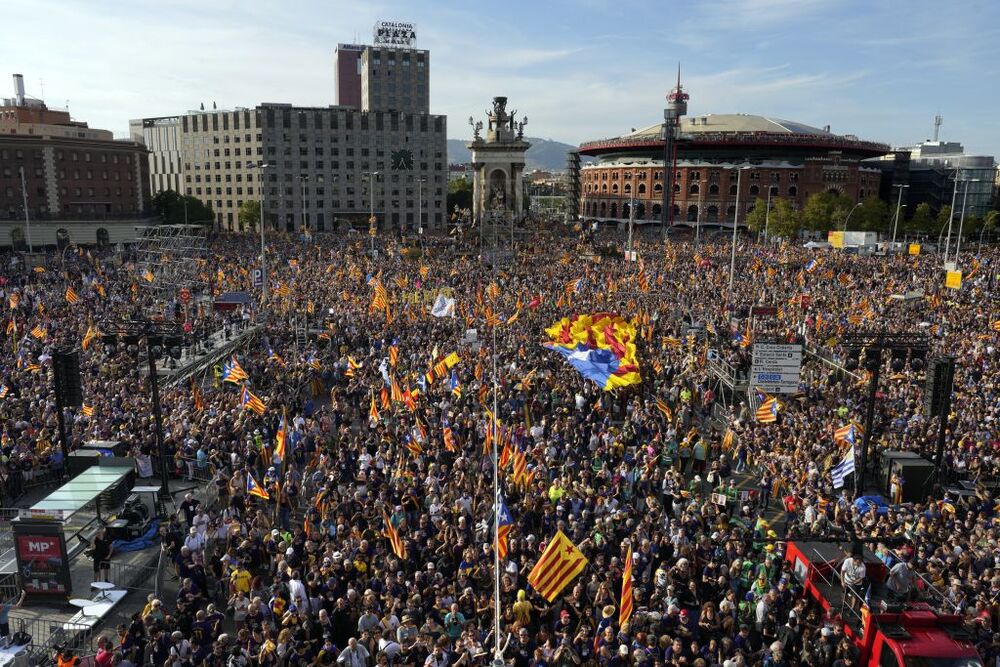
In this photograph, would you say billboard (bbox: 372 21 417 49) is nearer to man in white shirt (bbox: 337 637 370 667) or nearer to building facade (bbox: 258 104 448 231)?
building facade (bbox: 258 104 448 231)

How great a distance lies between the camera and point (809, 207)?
80938 millimetres

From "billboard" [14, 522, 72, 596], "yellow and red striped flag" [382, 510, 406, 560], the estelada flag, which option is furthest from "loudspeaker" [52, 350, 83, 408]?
the estelada flag

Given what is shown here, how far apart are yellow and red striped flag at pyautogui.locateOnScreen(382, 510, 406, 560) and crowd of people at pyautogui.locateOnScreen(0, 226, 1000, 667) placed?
1.9 inches

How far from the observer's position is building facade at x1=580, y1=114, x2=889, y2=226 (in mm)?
103312

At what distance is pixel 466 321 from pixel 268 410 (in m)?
11.9

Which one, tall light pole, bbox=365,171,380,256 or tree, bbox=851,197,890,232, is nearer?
tall light pole, bbox=365,171,380,256

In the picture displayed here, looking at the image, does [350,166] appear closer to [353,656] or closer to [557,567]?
[557,567]

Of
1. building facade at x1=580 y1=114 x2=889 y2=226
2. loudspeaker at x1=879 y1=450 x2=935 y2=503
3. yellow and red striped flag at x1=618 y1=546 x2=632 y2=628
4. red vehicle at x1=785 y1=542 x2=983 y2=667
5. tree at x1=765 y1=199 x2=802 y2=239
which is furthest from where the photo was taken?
building facade at x1=580 y1=114 x2=889 y2=226

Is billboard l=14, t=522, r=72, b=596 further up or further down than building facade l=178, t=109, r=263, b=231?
further down

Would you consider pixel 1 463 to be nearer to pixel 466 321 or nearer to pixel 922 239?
pixel 466 321

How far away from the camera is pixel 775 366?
22.2 m

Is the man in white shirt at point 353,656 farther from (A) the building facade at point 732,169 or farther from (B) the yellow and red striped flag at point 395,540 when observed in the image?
(A) the building facade at point 732,169

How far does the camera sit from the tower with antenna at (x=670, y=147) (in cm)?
10325

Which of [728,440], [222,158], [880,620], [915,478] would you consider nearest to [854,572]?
[880,620]
